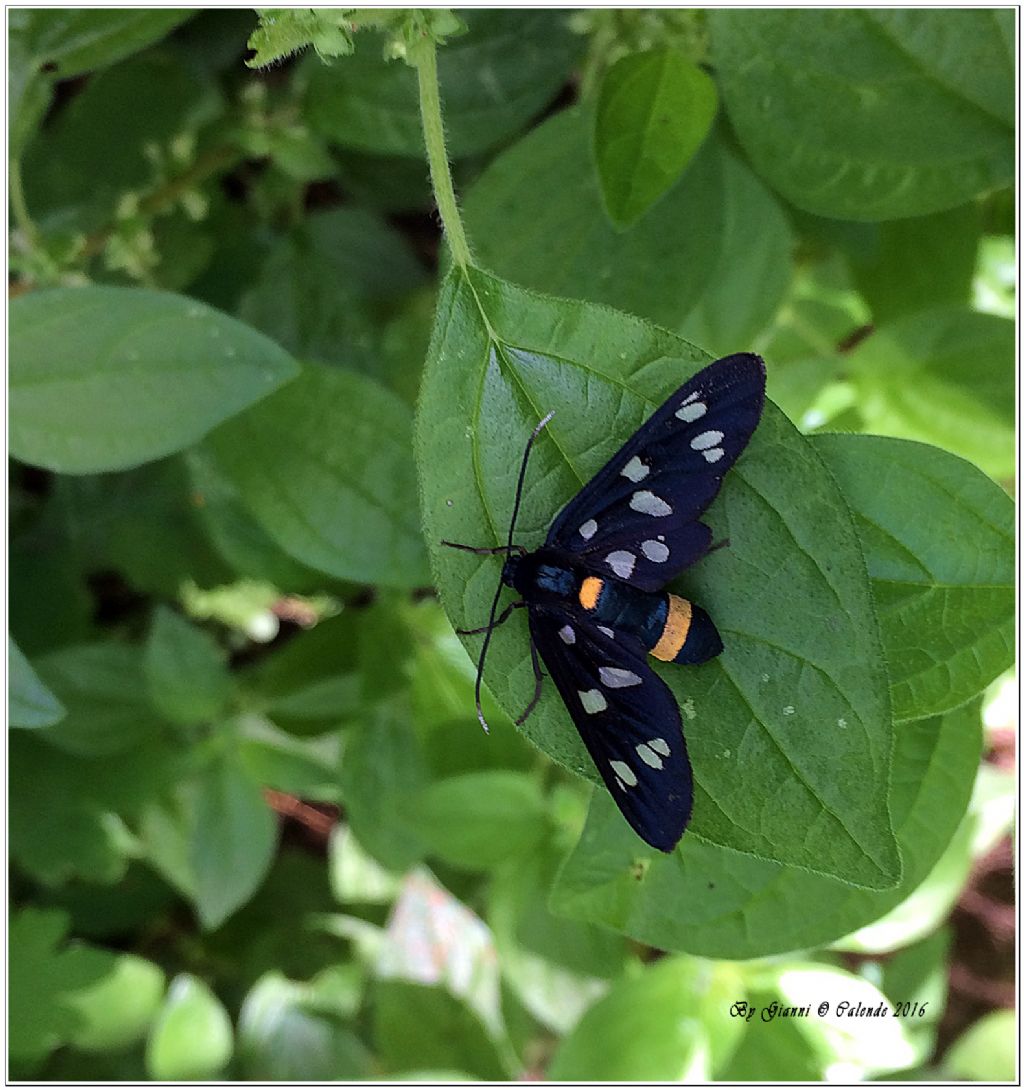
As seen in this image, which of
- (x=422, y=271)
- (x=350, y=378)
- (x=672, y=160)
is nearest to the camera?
(x=672, y=160)

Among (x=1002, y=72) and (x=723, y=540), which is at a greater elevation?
(x=1002, y=72)

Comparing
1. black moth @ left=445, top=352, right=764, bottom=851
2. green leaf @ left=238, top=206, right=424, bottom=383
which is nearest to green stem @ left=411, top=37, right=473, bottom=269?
black moth @ left=445, top=352, right=764, bottom=851

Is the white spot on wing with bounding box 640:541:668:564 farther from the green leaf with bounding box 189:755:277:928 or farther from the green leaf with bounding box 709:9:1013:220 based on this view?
the green leaf with bounding box 189:755:277:928

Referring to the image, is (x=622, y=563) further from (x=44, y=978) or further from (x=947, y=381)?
(x=44, y=978)

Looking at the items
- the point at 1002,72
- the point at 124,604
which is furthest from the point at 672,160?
the point at 124,604

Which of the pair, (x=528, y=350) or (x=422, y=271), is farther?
(x=422, y=271)

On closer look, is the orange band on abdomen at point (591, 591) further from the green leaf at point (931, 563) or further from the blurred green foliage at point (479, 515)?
the green leaf at point (931, 563)

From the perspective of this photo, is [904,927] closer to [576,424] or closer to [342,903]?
[576,424]
